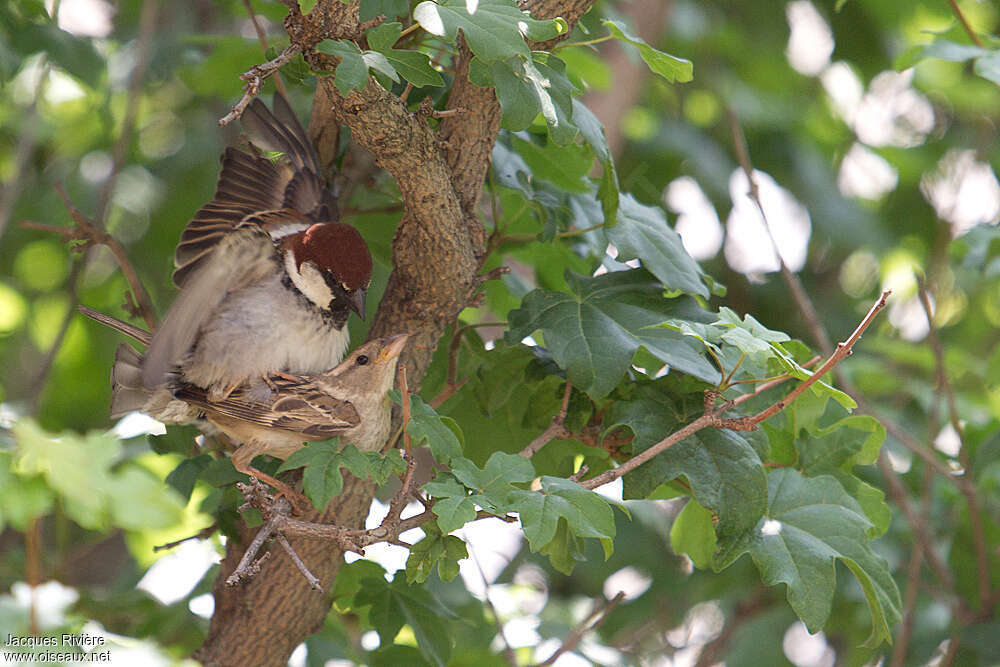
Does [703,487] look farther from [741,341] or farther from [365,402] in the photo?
[365,402]

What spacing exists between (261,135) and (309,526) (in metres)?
0.68

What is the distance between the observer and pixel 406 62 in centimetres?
127

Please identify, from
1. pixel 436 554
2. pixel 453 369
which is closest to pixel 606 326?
pixel 453 369

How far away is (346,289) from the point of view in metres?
1.55

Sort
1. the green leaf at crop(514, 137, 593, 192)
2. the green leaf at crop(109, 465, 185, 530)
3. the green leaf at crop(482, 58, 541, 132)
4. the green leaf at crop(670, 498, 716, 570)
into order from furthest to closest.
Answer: the green leaf at crop(514, 137, 593, 192) → the green leaf at crop(670, 498, 716, 570) → the green leaf at crop(482, 58, 541, 132) → the green leaf at crop(109, 465, 185, 530)

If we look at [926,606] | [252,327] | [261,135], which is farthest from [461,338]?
[926,606]

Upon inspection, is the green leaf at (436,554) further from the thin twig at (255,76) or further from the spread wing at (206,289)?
the thin twig at (255,76)

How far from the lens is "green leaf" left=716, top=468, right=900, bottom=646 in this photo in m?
1.34

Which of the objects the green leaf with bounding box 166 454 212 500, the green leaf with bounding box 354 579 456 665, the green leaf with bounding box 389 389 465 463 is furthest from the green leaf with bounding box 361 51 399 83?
the green leaf with bounding box 354 579 456 665

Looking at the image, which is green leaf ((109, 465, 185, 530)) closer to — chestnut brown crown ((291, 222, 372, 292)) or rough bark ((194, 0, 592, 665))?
rough bark ((194, 0, 592, 665))

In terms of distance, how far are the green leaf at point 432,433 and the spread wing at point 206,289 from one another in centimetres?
38

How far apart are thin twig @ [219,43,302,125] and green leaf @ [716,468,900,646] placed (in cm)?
89

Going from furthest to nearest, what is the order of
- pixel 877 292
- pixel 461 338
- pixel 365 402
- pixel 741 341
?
pixel 877 292 < pixel 461 338 < pixel 365 402 < pixel 741 341

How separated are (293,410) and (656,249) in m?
0.62
